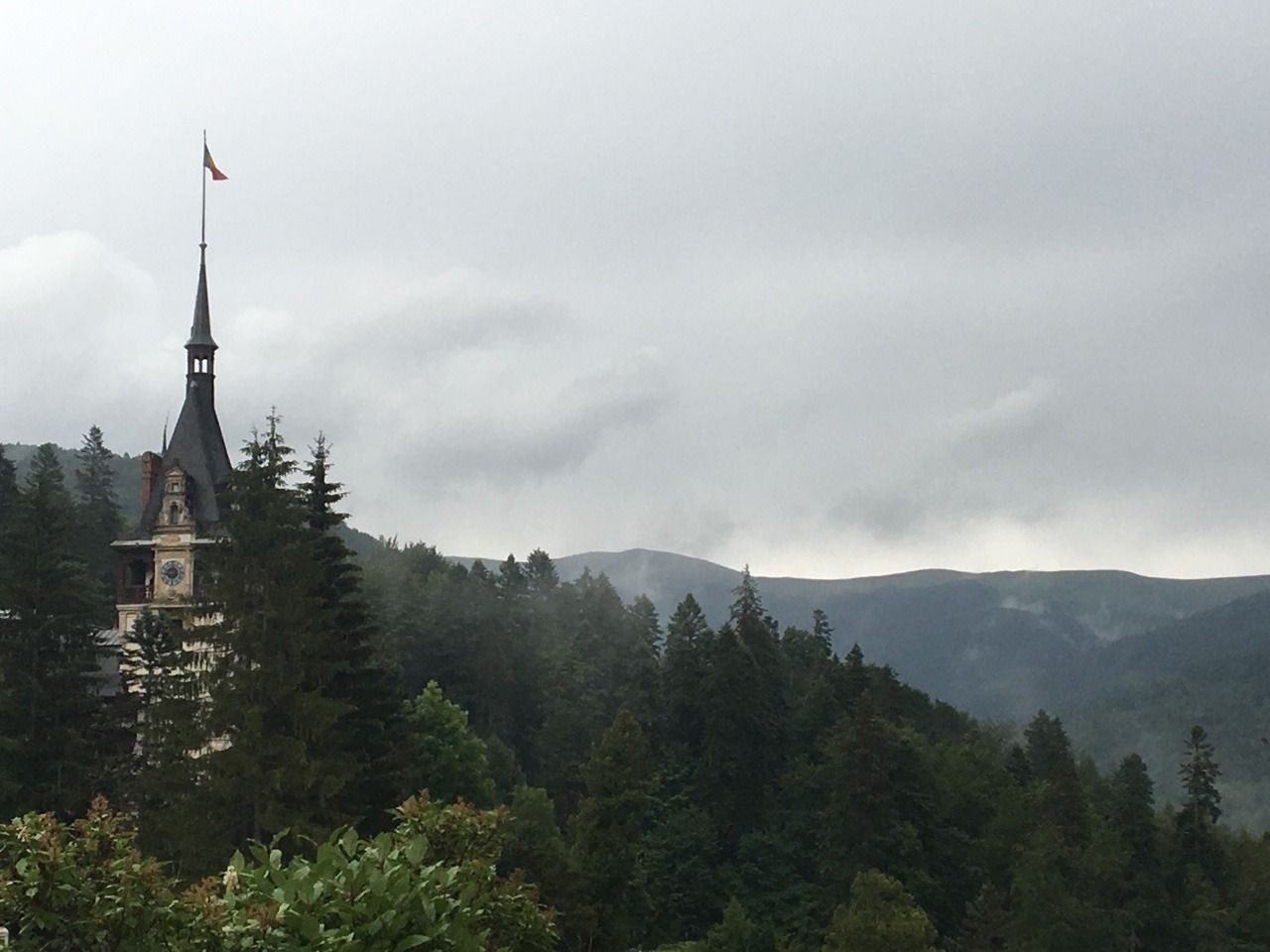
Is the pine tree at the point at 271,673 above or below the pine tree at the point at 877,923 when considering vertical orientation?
above

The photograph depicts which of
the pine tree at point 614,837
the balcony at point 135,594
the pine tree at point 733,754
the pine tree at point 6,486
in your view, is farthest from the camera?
the pine tree at point 6,486

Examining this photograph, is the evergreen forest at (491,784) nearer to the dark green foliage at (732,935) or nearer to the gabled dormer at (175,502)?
the dark green foliage at (732,935)

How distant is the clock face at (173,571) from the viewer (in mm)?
72062

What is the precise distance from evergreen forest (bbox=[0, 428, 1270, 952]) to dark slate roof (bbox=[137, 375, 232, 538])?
566cm

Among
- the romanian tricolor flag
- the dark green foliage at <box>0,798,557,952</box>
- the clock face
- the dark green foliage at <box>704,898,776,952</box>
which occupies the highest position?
the romanian tricolor flag

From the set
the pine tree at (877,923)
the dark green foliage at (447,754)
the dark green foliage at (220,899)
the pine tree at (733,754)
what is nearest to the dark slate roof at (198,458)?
the dark green foliage at (447,754)

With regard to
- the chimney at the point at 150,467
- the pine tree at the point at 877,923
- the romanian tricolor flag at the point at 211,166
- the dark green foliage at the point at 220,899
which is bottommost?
the pine tree at the point at 877,923

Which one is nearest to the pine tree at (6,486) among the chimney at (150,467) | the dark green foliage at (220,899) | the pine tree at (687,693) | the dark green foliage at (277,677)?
the chimney at (150,467)

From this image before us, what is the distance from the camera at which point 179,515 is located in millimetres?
72562

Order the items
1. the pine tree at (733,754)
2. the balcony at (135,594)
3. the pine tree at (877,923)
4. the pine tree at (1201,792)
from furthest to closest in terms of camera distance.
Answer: the pine tree at (1201,792)
the pine tree at (733,754)
the balcony at (135,594)
the pine tree at (877,923)

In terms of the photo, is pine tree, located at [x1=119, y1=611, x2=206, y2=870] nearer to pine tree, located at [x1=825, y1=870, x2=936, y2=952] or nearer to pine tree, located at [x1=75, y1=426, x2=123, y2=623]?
pine tree, located at [x1=825, y1=870, x2=936, y2=952]

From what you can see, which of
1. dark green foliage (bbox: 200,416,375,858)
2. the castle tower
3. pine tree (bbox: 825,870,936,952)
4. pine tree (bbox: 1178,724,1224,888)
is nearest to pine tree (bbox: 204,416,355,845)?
dark green foliage (bbox: 200,416,375,858)

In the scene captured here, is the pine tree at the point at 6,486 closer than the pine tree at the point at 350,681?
No

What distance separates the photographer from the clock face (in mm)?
72062
